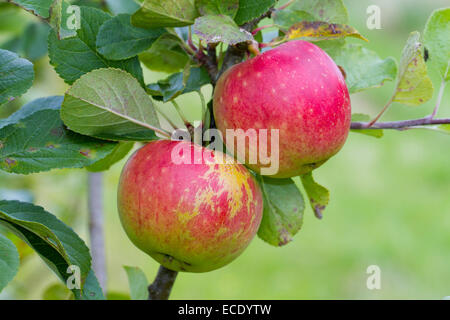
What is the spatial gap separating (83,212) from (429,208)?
1.66m

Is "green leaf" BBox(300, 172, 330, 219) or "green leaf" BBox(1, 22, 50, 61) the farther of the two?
"green leaf" BBox(1, 22, 50, 61)

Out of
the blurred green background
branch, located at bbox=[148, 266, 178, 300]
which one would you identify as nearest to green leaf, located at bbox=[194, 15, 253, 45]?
branch, located at bbox=[148, 266, 178, 300]

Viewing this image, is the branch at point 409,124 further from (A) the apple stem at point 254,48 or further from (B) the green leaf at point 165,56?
(B) the green leaf at point 165,56

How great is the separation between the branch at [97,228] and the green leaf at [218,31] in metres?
0.62

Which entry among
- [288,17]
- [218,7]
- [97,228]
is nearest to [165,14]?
[218,7]

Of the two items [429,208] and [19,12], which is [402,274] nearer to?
[429,208]

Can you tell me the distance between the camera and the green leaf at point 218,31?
0.60m

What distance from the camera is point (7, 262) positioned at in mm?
582

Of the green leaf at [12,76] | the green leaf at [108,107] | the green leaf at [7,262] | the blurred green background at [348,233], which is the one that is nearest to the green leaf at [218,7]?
the green leaf at [108,107]

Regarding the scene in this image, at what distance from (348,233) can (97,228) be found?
1.53 metres

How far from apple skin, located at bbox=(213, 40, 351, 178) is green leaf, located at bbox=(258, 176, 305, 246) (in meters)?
0.11

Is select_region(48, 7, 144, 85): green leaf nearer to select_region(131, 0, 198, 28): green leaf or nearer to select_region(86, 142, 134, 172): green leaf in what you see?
select_region(131, 0, 198, 28): green leaf

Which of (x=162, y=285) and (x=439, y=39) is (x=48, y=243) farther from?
(x=439, y=39)

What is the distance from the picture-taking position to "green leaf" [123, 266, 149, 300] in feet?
2.86
